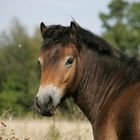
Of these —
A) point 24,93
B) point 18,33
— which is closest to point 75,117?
point 24,93

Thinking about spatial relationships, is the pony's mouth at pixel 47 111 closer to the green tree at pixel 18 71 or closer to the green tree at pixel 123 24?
the green tree at pixel 18 71

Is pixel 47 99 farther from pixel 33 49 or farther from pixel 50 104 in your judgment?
pixel 33 49

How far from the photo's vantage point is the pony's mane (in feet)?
24.8

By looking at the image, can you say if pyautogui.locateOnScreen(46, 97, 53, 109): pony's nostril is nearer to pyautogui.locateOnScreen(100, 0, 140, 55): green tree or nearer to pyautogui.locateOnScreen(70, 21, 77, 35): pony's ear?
pyautogui.locateOnScreen(70, 21, 77, 35): pony's ear

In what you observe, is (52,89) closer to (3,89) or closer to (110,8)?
(3,89)

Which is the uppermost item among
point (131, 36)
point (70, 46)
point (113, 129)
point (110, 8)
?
point (110, 8)

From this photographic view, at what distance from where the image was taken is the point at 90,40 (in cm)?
773

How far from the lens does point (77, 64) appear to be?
24.9 feet

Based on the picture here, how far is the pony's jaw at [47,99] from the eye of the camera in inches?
278

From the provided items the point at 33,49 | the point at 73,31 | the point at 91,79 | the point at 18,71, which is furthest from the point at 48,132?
the point at 33,49

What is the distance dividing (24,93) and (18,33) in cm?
3064

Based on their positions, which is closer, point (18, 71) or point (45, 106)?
point (45, 106)

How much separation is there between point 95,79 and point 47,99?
101cm

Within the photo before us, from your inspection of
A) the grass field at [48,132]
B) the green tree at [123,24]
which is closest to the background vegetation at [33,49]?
the green tree at [123,24]
